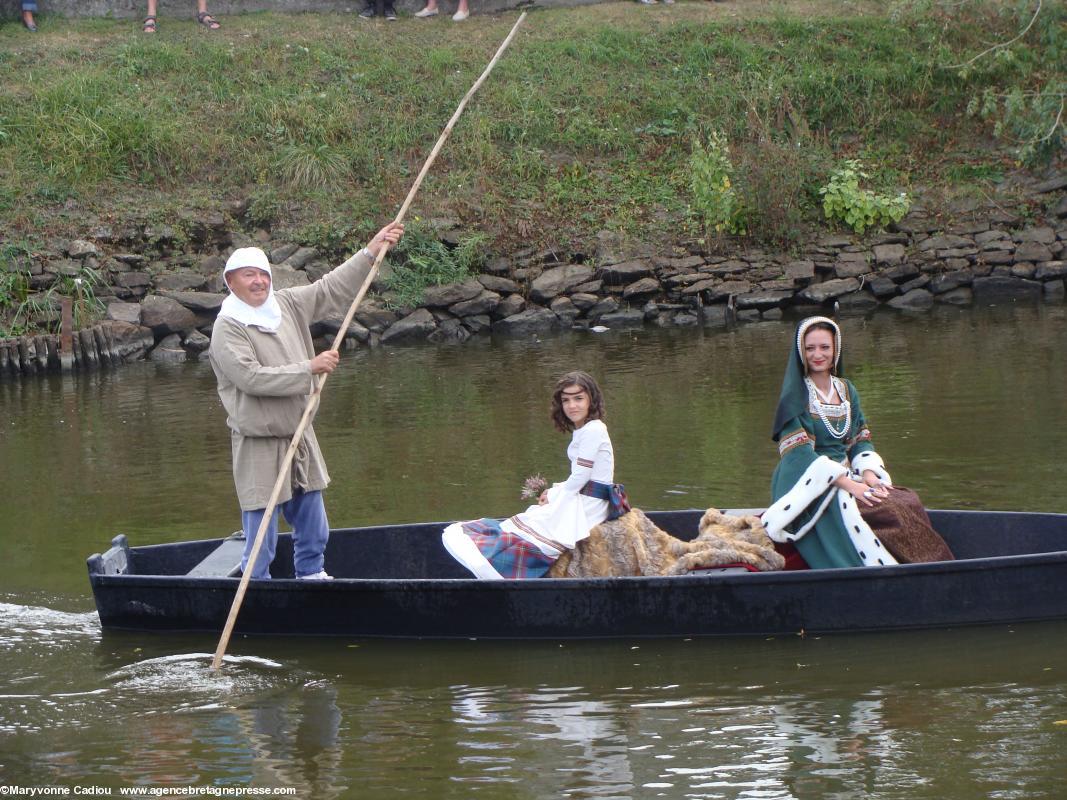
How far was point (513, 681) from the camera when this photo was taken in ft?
20.8

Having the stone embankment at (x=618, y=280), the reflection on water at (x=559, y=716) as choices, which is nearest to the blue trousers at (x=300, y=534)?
the reflection on water at (x=559, y=716)

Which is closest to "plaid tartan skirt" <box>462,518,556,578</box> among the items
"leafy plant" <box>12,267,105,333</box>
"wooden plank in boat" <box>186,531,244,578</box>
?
"wooden plank in boat" <box>186,531,244,578</box>

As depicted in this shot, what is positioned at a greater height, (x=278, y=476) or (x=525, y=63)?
(x=525, y=63)

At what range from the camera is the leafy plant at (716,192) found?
1878 centimetres

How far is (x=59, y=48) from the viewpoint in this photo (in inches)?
864

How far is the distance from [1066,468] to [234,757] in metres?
6.48

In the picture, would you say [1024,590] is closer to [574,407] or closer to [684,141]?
[574,407]

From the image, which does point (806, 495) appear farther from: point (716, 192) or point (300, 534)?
point (716, 192)

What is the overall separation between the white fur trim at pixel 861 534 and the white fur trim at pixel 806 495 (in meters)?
0.08

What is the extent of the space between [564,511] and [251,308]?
1.83 m

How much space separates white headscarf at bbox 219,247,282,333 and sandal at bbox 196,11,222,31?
681 inches

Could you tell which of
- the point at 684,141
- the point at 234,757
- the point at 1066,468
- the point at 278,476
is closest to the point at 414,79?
the point at 684,141

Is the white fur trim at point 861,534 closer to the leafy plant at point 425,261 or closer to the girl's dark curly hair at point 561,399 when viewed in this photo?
the girl's dark curly hair at point 561,399

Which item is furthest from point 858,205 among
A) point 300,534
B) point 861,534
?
point 300,534
